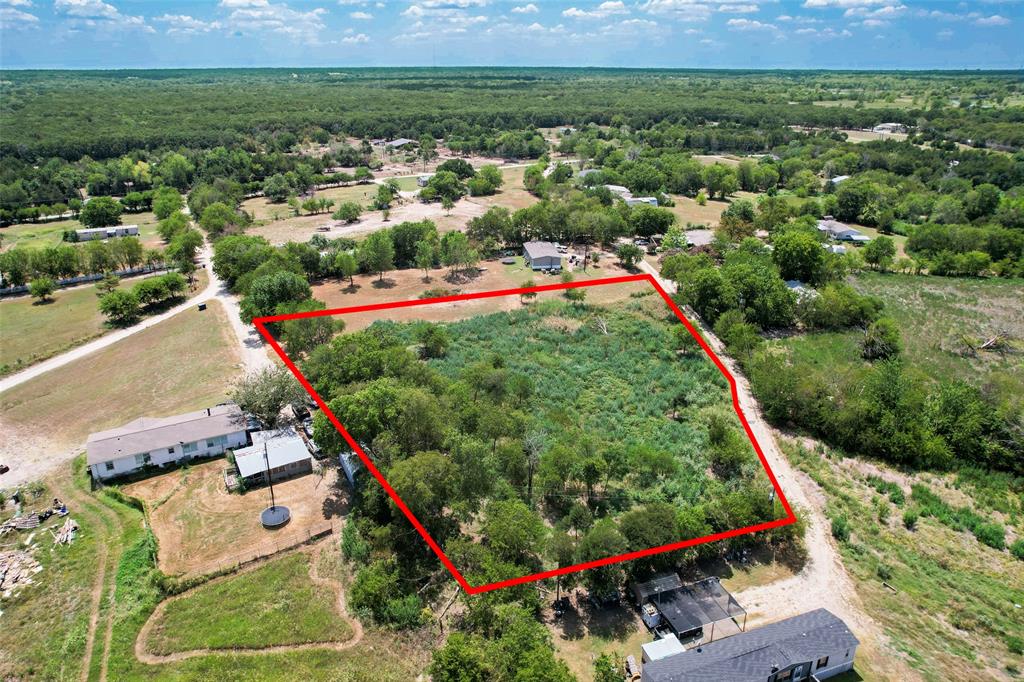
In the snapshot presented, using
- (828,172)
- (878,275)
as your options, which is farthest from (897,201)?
(878,275)

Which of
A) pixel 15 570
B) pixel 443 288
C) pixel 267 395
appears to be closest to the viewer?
pixel 15 570

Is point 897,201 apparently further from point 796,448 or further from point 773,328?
point 796,448

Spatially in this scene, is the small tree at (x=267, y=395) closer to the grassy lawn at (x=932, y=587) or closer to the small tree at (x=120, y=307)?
the small tree at (x=120, y=307)

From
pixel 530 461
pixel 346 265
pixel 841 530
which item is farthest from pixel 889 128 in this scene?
pixel 530 461

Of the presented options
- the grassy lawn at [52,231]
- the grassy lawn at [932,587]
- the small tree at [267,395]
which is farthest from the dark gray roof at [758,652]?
the grassy lawn at [52,231]

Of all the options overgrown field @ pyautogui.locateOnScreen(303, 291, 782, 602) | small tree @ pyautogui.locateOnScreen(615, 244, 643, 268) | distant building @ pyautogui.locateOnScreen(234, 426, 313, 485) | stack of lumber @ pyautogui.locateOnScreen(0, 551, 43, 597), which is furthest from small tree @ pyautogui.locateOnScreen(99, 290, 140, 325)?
small tree @ pyautogui.locateOnScreen(615, 244, 643, 268)

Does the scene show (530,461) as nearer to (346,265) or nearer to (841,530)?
(841,530)
